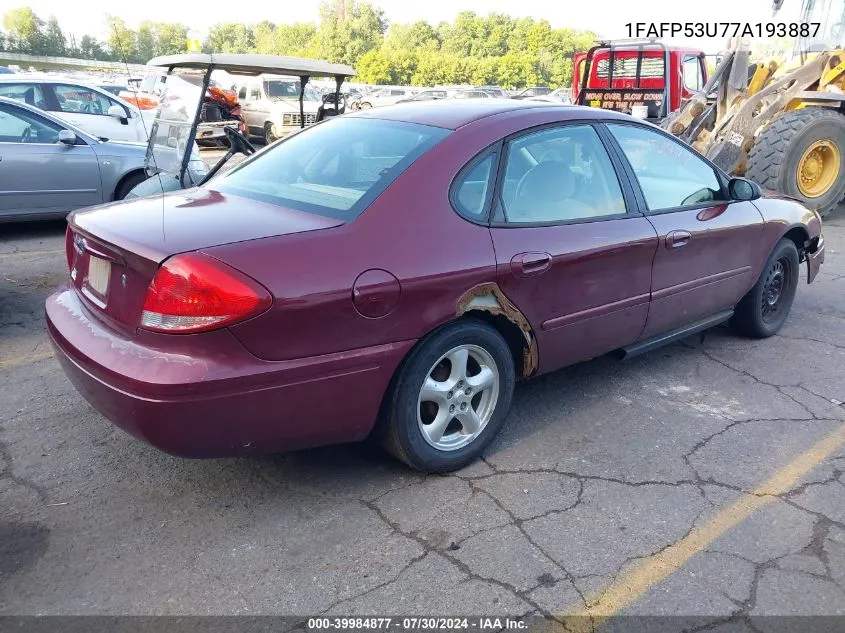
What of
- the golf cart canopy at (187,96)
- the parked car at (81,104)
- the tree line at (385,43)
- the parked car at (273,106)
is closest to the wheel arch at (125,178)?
the golf cart canopy at (187,96)

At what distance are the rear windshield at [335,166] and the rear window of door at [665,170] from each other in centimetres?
121

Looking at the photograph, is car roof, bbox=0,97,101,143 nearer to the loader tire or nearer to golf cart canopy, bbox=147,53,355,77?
golf cart canopy, bbox=147,53,355,77

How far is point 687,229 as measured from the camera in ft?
13.0

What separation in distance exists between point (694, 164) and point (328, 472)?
109 inches

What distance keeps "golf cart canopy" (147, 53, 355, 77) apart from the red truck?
18.2 ft

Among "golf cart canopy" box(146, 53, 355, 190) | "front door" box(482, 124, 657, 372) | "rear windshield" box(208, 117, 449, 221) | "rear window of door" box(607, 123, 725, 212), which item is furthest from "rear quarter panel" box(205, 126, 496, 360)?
"golf cart canopy" box(146, 53, 355, 190)

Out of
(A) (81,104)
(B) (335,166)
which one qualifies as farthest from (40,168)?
(B) (335,166)

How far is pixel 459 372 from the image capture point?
10.2 feet

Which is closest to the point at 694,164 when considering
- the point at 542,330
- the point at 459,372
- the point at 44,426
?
the point at 542,330

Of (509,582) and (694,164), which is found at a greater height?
(694,164)

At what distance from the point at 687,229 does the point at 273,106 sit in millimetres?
16471

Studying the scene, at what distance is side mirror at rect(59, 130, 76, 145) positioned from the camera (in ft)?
25.0

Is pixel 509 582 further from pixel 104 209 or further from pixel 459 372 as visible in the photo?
pixel 104 209

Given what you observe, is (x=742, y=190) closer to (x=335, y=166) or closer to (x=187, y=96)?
(x=335, y=166)
